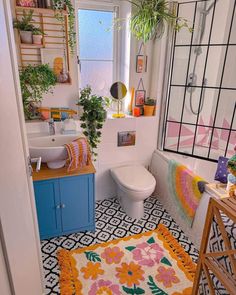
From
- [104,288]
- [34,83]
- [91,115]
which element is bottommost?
[104,288]

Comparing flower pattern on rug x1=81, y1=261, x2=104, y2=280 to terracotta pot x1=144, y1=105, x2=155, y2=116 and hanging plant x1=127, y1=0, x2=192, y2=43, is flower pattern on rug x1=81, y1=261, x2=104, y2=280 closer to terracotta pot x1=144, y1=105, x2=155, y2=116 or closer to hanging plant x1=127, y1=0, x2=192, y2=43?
terracotta pot x1=144, y1=105, x2=155, y2=116

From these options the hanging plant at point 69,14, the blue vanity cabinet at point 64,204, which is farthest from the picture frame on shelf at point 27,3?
the blue vanity cabinet at point 64,204

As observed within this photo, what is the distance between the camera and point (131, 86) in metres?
2.43

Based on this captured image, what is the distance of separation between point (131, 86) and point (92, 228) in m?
1.55

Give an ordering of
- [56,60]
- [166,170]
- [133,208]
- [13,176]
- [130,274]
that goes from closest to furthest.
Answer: [13,176]
[130,274]
[56,60]
[133,208]
[166,170]

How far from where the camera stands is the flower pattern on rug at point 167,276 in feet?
5.40

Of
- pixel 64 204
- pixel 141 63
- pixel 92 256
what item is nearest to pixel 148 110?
pixel 141 63

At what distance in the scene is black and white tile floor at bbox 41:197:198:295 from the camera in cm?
176

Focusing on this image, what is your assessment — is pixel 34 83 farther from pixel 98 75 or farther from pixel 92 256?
pixel 92 256

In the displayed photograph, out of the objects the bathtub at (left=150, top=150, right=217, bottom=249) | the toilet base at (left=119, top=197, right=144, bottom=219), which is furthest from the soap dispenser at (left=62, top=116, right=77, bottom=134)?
the bathtub at (left=150, top=150, right=217, bottom=249)

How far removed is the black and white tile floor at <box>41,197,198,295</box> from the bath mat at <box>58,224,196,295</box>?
60 mm

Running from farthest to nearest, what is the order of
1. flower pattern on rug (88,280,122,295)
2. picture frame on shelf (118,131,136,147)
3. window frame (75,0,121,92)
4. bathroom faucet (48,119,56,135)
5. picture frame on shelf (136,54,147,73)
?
1. picture frame on shelf (118,131,136,147)
2. picture frame on shelf (136,54,147,73)
3. window frame (75,0,121,92)
4. bathroom faucet (48,119,56,135)
5. flower pattern on rug (88,280,122,295)

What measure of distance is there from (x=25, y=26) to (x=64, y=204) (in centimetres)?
154

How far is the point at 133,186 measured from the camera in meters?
2.07
